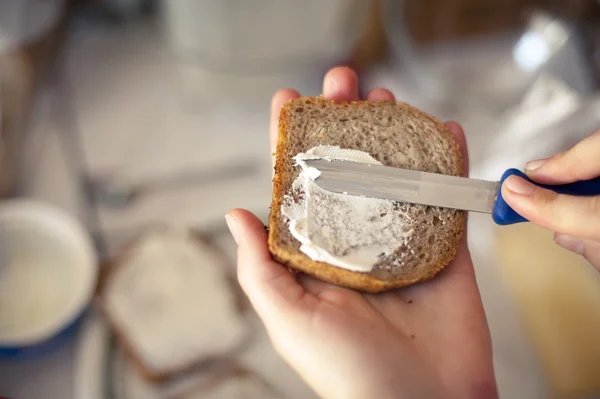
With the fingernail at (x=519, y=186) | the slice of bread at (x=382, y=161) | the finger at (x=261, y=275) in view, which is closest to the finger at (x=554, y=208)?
the fingernail at (x=519, y=186)

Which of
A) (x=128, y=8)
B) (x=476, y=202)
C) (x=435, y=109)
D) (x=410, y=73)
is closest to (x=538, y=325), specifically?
(x=476, y=202)

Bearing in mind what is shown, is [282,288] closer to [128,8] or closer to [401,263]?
[401,263]

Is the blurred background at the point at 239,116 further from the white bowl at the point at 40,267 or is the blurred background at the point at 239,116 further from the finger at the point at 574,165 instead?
the finger at the point at 574,165

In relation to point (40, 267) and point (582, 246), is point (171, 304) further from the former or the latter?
point (582, 246)

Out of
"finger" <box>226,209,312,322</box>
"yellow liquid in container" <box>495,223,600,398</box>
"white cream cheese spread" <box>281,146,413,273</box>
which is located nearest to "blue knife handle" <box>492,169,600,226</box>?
"white cream cheese spread" <box>281,146,413,273</box>

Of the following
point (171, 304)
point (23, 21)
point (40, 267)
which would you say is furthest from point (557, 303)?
point (23, 21)
